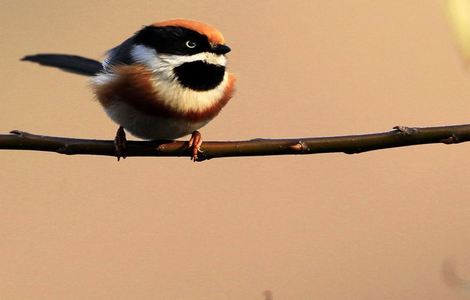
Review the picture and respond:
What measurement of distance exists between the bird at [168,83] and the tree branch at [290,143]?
26 centimetres

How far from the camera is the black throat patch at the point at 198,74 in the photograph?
1.52 metres

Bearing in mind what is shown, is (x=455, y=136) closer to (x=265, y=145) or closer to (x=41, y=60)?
(x=265, y=145)

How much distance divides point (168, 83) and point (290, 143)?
46 cm

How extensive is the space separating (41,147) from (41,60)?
1.71 ft

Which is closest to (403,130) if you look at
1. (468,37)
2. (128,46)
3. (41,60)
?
(468,37)

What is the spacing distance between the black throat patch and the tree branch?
1.01 feet

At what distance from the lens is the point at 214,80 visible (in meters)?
1.56

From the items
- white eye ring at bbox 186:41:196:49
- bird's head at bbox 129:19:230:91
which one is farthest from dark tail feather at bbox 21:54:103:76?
white eye ring at bbox 186:41:196:49

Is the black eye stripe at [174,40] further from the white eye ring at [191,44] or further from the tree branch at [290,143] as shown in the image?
the tree branch at [290,143]

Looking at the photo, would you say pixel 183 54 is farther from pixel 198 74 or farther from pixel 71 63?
pixel 71 63

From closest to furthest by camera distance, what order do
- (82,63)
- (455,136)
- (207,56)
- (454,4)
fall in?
(454,4), (455,136), (207,56), (82,63)

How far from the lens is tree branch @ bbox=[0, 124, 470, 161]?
1.11 metres

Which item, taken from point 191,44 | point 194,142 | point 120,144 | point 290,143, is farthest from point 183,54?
point 290,143

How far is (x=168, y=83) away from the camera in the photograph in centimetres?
151
